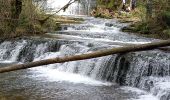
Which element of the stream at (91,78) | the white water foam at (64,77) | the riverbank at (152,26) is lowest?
the white water foam at (64,77)

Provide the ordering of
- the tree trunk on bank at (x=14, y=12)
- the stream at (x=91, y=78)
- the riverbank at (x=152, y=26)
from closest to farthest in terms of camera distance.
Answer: the stream at (x=91, y=78) < the tree trunk on bank at (x=14, y=12) < the riverbank at (x=152, y=26)

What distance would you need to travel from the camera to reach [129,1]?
38.5 m

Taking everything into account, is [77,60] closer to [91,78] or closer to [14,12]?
[91,78]

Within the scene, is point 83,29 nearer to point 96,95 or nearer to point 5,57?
point 5,57

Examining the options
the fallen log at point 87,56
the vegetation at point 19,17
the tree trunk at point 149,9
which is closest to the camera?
the fallen log at point 87,56

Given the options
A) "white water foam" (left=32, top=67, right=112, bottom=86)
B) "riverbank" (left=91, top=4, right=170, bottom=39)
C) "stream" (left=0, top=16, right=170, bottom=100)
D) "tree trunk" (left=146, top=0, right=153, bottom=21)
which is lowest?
"white water foam" (left=32, top=67, right=112, bottom=86)

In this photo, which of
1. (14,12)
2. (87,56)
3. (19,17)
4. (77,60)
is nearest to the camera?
(87,56)

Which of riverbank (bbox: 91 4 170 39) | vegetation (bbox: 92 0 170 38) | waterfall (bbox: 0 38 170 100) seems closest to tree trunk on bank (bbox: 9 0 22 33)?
waterfall (bbox: 0 38 170 100)

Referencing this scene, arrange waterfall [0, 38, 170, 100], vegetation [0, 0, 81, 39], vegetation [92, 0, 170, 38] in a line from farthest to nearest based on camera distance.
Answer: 1. vegetation [92, 0, 170, 38]
2. vegetation [0, 0, 81, 39]
3. waterfall [0, 38, 170, 100]

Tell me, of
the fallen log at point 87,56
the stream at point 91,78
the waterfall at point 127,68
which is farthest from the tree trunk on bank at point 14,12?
the fallen log at point 87,56

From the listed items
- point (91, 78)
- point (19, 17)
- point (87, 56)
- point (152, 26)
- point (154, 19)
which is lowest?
point (91, 78)

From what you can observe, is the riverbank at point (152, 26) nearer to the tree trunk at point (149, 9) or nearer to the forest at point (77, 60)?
the forest at point (77, 60)

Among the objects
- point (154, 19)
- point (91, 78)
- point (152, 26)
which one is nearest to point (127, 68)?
point (91, 78)

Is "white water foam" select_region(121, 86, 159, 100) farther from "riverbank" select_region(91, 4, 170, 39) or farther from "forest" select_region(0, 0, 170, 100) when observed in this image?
"riverbank" select_region(91, 4, 170, 39)
